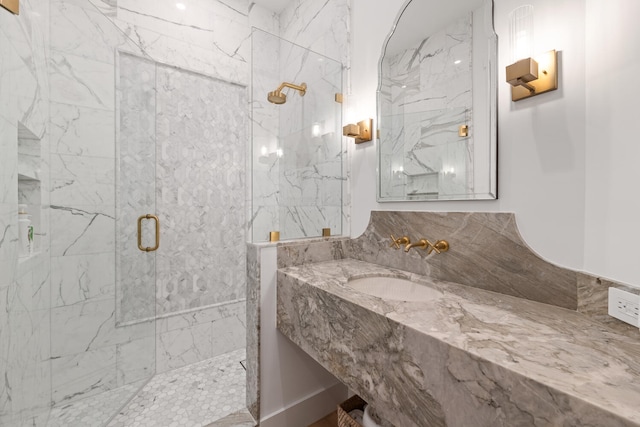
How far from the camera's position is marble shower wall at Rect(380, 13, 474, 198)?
1220mm

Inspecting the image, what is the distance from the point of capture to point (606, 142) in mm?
827

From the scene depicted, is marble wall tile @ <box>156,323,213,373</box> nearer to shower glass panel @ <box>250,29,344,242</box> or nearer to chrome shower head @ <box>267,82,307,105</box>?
shower glass panel @ <box>250,29,344,242</box>

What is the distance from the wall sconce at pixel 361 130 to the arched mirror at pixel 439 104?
78 millimetres

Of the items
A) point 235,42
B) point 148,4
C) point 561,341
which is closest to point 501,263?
point 561,341

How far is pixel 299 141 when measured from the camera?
1772 mm

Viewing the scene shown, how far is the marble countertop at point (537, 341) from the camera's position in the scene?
471 mm

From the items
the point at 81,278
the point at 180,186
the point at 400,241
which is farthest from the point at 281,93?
the point at 81,278

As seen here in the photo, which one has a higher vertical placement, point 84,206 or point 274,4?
point 274,4

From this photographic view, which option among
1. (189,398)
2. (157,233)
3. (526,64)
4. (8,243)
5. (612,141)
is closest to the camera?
(612,141)

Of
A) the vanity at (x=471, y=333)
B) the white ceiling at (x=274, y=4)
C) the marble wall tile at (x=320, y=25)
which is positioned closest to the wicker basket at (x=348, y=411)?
the vanity at (x=471, y=333)

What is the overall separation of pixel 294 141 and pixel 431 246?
103 cm

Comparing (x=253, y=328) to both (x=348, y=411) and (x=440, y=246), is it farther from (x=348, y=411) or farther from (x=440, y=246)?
(x=440, y=246)

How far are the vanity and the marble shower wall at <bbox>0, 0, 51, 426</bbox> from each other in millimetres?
1069

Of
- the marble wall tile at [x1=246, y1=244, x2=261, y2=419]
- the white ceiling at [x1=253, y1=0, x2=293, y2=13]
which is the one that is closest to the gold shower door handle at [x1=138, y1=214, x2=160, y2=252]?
the marble wall tile at [x1=246, y1=244, x2=261, y2=419]
